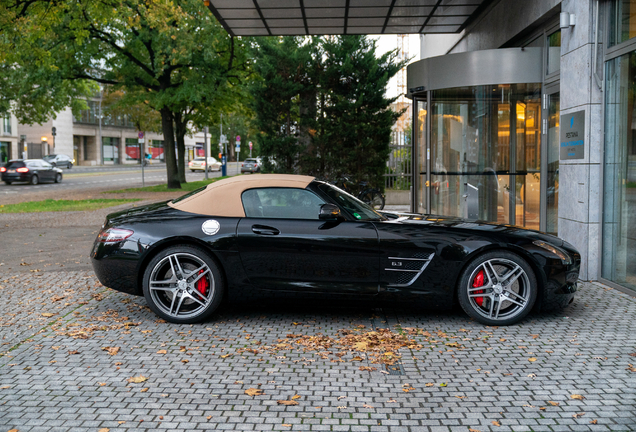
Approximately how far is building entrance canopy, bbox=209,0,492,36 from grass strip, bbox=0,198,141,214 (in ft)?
27.2

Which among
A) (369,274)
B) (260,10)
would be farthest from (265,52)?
(369,274)

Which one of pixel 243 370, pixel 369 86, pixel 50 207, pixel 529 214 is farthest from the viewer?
pixel 50 207

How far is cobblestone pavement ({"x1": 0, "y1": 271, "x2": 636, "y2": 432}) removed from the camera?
357 centimetres

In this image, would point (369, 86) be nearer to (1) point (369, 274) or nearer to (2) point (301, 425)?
(1) point (369, 274)

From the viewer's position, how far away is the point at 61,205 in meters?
20.7

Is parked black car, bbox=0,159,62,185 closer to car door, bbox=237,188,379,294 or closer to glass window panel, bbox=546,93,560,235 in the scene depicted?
glass window panel, bbox=546,93,560,235

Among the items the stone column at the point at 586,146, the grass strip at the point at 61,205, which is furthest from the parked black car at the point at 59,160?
the stone column at the point at 586,146

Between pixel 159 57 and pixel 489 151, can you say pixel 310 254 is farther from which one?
pixel 159 57

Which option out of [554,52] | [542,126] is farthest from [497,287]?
[554,52]

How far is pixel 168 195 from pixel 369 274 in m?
19.8

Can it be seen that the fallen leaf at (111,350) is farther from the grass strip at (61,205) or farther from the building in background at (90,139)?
the building in background at (90,139)

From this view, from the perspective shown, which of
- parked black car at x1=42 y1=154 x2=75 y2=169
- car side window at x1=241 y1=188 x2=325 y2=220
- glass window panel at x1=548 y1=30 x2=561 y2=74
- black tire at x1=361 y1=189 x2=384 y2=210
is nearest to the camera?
car side window at x1=241 y1=188 x2=325 y2=220

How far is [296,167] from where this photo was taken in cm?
1875

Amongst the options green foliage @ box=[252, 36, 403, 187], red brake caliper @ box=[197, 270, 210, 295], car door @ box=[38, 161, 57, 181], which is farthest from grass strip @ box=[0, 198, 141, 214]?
car door @ box=[38, 161, 57, 181]
